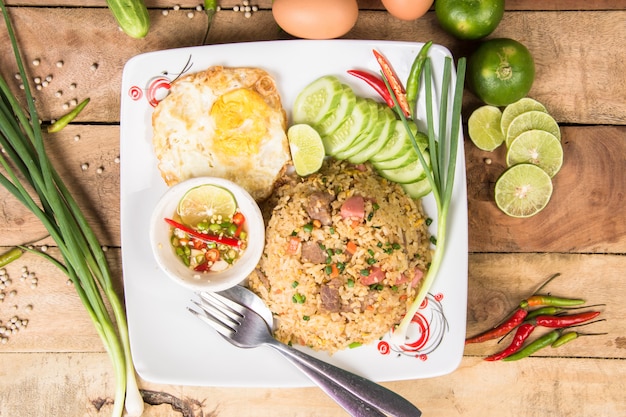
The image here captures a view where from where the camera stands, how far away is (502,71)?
330 cm

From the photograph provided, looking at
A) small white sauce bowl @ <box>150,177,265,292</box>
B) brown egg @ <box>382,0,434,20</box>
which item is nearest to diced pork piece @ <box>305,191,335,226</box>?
small white sauce bowl @ <box>150,177,265,292</box>

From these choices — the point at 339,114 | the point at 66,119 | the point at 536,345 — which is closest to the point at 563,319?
the point at 536,345

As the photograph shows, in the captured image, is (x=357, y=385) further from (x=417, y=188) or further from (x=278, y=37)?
(x=278, y=37)

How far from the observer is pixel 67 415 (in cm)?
386

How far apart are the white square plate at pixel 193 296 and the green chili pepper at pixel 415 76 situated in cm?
6

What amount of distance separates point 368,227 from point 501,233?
111cm

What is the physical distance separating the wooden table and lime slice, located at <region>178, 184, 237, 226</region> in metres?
0.76

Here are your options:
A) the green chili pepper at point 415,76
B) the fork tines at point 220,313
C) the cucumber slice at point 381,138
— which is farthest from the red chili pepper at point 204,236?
the green chili pepper at point 415,76

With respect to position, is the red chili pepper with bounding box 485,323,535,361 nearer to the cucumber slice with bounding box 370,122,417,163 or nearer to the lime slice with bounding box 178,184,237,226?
the cucumber slice with bounding box 370,122,417,163

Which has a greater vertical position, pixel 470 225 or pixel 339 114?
pixel 339 114

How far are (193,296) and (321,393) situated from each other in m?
1.13

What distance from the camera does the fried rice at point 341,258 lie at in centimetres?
319

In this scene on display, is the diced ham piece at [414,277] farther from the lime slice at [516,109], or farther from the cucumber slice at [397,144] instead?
the lime slice at [516,109]

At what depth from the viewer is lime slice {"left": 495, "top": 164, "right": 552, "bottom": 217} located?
3492mm
